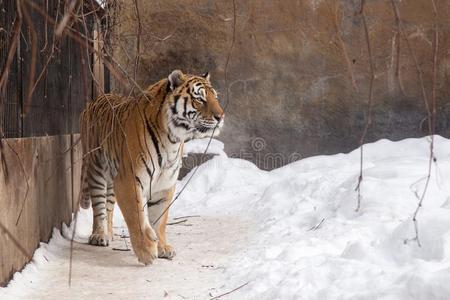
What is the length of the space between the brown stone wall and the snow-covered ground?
1425mm

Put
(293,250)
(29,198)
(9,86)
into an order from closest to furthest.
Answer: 1. (9,86)
2. (29,198)
3. (293,250)

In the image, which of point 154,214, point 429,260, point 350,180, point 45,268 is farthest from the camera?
point 350,180

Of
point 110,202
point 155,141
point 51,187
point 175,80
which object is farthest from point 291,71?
point 51,187

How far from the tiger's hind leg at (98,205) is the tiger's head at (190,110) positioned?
1124 millimetres

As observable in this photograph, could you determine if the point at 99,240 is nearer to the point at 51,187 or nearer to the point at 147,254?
the point at 51,187

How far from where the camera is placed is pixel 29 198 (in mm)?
4574

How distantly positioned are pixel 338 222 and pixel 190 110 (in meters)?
1.65

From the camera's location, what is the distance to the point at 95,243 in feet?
18.8

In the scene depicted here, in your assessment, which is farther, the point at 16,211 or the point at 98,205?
the point at 98,205

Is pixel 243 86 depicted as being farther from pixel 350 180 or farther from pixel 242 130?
pixel 350 180

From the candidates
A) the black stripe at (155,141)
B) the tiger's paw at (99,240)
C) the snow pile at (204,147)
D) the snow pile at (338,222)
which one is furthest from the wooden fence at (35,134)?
the snow pile at (204,147)

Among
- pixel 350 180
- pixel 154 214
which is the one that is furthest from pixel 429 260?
pixel 350 180

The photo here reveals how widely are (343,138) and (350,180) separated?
3020 millimetres

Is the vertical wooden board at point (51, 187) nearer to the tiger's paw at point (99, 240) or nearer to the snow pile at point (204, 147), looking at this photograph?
the tiger's paw at point (99, 240)
